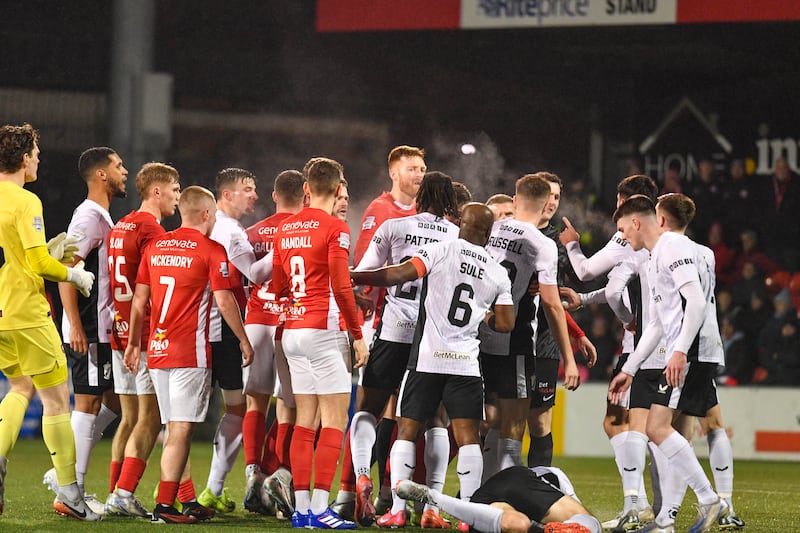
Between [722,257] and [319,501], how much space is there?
11.2 metres

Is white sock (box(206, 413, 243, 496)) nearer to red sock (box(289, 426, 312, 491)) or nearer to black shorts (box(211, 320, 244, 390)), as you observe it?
black shorts (box(211, 320, 244, 390))

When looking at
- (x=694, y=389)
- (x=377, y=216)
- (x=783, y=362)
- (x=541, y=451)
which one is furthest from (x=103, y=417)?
(x=783, y=362)

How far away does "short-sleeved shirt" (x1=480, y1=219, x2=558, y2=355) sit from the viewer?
7.70 metres

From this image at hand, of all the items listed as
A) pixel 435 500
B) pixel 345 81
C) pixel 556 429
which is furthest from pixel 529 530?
pixel 345 81

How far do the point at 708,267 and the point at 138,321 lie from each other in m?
3.36

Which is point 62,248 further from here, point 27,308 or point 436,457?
point 436,457

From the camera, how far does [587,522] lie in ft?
20.9

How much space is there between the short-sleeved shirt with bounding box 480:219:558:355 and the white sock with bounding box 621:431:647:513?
0.83 meters

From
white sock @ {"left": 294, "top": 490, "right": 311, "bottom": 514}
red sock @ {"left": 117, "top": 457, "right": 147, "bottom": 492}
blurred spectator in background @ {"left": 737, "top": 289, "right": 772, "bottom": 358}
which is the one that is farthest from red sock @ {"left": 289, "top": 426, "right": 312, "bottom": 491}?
blurred spectator in background @ {"left": 737, "top": 289, "right": 772, "bottom": 358}

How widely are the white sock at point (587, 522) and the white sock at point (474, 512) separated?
377mm

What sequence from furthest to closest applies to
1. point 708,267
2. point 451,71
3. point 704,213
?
point 451,71 < point 704,213 < point 708,267

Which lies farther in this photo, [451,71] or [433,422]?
[451,71]

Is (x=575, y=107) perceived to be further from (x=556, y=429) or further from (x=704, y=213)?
(x=556, y=429)

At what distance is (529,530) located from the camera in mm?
6617
